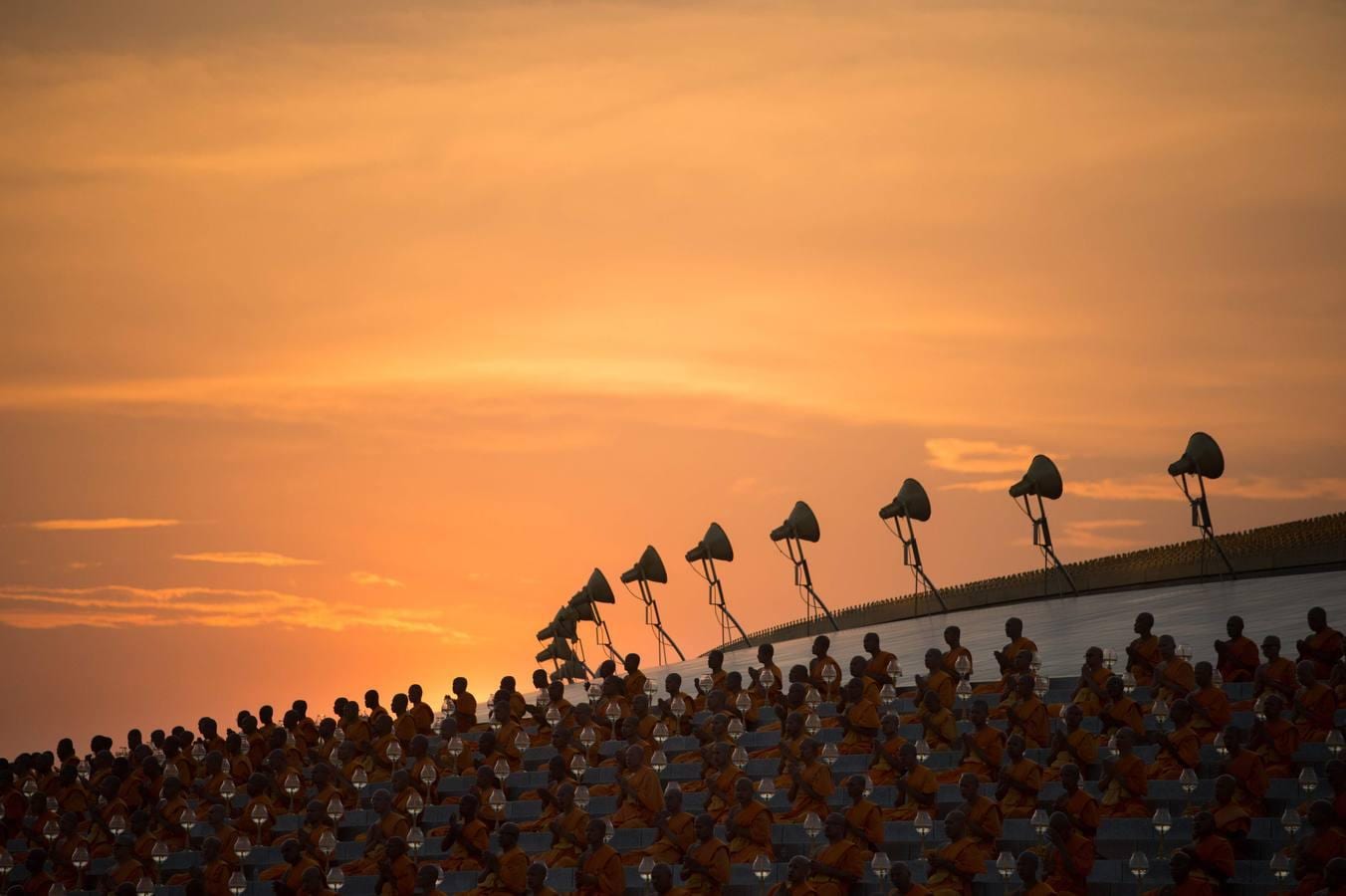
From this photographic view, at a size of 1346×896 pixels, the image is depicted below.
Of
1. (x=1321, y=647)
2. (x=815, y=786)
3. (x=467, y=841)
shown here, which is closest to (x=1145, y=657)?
(x=1321, y=647)

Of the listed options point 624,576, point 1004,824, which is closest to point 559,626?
point 624,576

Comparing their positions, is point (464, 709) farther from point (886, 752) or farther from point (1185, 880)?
point (1185, 880)

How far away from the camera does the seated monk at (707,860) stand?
63.4ft

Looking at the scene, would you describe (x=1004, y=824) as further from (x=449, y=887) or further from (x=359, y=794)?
(x=359, y=794)

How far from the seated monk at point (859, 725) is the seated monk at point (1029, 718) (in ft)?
5.89

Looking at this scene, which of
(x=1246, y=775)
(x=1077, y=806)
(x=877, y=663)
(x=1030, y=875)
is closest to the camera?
(x=1030, y=875)

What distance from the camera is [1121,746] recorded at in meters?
19.4

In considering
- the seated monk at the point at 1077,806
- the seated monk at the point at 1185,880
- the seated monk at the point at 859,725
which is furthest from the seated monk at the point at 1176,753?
the seated monk at the point at 859,725

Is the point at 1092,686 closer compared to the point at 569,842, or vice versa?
the point at 569,842

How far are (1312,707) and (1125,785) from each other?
2.33 m

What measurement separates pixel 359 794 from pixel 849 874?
803cm

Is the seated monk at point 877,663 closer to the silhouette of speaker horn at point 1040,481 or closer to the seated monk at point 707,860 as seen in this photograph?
the seated monk at point 707,860

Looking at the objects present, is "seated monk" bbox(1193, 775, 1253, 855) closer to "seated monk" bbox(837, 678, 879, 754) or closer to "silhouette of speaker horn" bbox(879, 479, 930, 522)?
"seated monk" bbox(837, 678, 879, 754)

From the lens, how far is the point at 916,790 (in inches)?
787
